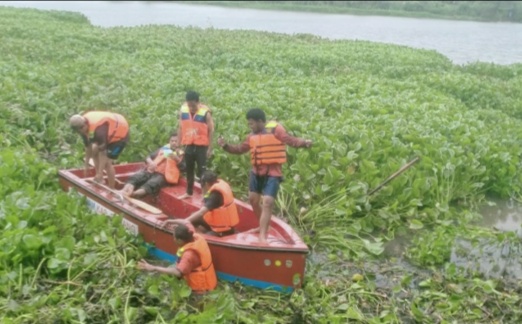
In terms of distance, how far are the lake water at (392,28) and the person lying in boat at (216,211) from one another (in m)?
22.4

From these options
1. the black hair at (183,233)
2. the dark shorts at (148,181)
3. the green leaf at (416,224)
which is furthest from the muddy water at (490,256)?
the dark shorts at (148,181)

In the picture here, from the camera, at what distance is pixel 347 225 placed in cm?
782

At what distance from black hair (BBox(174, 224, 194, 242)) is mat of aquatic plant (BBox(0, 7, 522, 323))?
39 centimetres

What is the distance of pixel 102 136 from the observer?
24.4ft

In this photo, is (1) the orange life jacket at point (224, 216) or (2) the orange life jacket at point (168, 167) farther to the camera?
(2) the orange life jacket at point (168, 167)

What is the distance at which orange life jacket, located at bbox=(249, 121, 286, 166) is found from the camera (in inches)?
247

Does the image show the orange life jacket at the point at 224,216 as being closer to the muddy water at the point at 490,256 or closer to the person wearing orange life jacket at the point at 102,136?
the person wearing orange life jacket at the point at 102,136

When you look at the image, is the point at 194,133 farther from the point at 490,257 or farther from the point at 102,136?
the point at 490,257

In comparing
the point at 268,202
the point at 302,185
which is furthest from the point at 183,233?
the point at 302,185

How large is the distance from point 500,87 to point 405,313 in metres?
11.9

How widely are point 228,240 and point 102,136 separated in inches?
90.7

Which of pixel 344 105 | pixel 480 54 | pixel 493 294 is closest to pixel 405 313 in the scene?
pixel 493 294

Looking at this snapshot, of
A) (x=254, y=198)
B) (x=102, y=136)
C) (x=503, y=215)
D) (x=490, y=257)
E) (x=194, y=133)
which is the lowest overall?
(x=503, y=215)

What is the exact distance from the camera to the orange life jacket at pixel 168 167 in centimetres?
793
